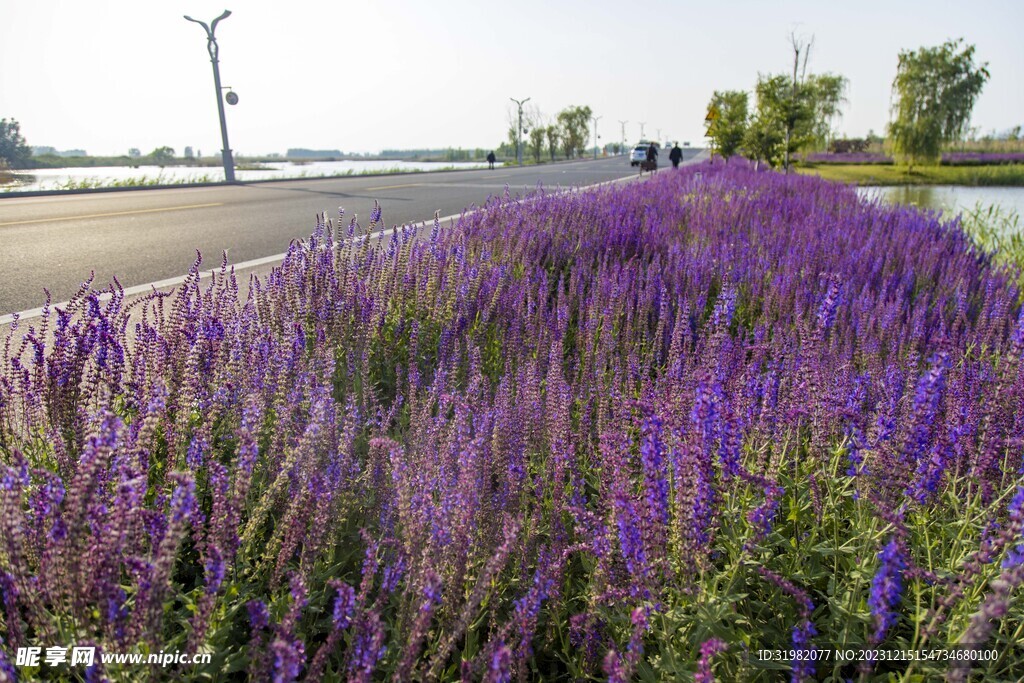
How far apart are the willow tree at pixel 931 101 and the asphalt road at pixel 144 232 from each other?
3921 centimetres

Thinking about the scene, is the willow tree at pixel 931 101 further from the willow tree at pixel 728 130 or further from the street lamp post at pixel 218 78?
the street lamp post at pixel 218 78

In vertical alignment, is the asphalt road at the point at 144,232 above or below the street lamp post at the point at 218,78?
below

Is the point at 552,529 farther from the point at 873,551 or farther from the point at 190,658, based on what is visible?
the point at 190,658

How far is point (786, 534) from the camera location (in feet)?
7.40

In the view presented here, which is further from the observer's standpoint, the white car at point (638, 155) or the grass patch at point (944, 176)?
the white car at point (638, 155)

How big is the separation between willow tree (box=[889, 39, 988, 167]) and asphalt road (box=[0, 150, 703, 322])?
39.2 metres

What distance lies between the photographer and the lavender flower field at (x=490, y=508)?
1.40m

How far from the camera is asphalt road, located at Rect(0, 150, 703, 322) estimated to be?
6.34 metres

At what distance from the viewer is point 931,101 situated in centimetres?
4216

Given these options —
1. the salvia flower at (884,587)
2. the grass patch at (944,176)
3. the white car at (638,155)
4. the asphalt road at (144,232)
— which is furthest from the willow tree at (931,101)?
the salvia flower at (884,587)

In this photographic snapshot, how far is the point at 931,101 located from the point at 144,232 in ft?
161

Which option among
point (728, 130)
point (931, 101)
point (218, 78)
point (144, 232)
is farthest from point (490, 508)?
point (931, 101)

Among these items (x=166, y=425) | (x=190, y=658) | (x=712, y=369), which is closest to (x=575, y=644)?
(x=190, y=658)

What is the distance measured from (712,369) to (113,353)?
248cm
